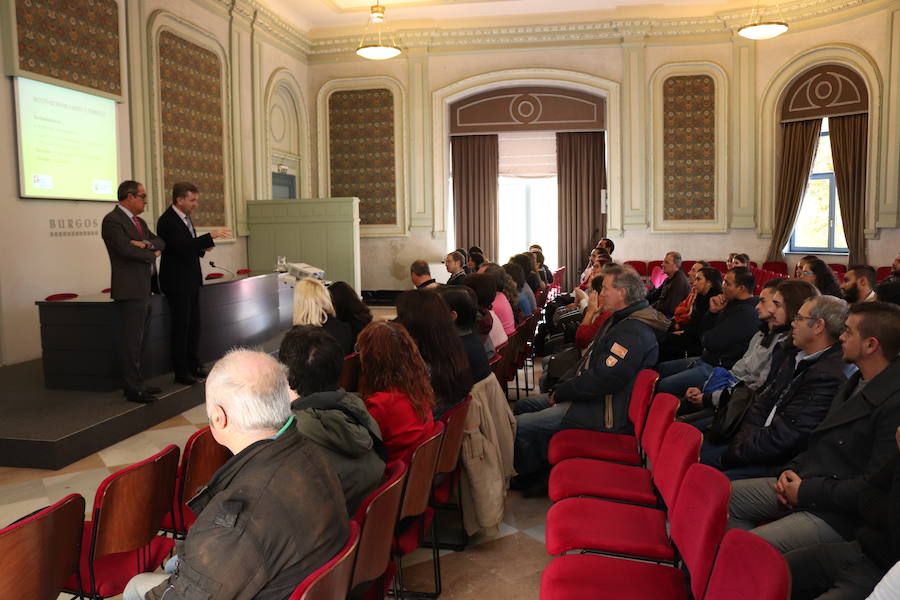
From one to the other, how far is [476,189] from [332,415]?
1093cm

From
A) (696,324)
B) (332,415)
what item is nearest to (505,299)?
(696,324)

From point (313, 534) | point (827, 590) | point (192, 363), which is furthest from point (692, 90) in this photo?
point (313, 534)

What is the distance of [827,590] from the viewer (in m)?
1.97

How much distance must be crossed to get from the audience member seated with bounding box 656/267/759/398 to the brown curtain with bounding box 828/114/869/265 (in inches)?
265

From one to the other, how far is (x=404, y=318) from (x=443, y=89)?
964 cm

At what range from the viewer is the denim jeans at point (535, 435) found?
370 centimetres

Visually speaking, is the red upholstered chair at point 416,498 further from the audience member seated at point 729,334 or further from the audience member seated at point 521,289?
the audience member seated at point 521,289

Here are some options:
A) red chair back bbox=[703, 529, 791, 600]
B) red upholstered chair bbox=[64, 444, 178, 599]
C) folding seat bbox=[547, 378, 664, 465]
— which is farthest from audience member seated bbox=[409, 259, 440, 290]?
red chair back bbox=[703, 529, 791, 600]

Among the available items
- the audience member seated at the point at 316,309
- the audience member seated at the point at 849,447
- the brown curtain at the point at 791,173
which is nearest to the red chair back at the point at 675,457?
the audience member seated at the point at 849,447

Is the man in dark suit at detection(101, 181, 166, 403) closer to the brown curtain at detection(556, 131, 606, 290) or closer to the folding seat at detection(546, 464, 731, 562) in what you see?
the folding seat at detection(546, 464, 731, 562)

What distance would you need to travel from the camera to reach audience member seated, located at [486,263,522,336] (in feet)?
17.4

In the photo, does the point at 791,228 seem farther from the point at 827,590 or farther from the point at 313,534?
the point at 313,534

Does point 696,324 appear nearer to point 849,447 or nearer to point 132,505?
point 849,447

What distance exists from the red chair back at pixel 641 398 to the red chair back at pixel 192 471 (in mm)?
1722
